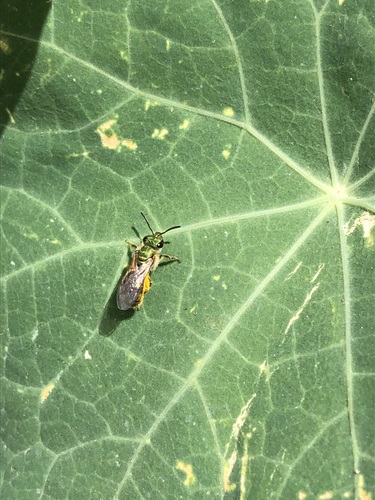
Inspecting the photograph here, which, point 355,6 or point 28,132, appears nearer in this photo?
point 355,6

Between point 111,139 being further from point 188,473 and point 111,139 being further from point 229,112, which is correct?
point 188,473

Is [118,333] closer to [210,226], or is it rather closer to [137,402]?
[137,402]

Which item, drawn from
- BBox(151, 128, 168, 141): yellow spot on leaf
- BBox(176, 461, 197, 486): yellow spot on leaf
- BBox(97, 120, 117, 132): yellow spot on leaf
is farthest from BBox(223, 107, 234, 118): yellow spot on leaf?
BBox(176, 461, 197, 486): yellow spot on leaf

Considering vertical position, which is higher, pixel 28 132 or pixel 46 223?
pixel 28 132

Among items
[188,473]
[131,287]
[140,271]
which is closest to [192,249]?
[140,271]

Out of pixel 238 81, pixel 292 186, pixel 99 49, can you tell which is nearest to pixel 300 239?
pixel 292 186

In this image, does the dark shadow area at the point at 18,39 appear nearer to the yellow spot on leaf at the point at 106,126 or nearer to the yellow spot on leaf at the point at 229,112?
the yellow spot on leaf at the point at 106,126
